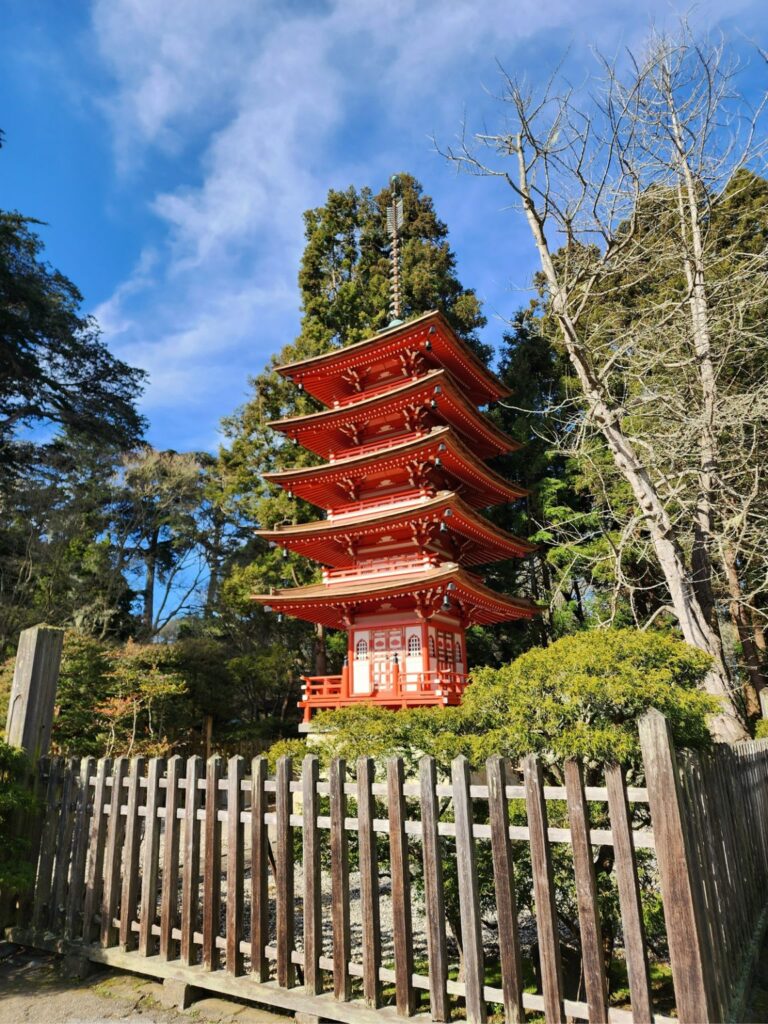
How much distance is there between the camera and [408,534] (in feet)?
44.7

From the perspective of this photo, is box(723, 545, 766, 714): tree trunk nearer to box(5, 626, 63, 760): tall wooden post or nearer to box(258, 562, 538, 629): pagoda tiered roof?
box(258, 562, 538, 629): pagoda tiered roof

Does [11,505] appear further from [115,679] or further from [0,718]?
[0,718]

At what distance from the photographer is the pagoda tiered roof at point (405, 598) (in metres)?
12.0

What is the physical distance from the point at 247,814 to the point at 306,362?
13.5 m

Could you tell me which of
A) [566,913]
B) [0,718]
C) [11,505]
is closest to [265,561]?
[11,505]

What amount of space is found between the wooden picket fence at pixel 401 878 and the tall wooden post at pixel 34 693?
0.30m

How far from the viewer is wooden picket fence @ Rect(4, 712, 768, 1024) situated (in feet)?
8.36

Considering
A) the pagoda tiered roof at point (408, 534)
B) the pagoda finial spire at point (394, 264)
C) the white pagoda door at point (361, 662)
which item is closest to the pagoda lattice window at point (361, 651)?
the white pagoda door at point (361, 662)

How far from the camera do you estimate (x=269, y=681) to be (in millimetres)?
19594

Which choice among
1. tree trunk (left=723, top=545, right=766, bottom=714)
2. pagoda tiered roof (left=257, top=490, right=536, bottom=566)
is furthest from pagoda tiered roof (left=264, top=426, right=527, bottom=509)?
tree trunk (left=723, top=545, right=766, bottom=714)

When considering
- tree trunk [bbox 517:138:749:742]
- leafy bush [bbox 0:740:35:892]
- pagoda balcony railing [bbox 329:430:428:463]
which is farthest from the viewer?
pagoda balcony railing [bbox 329:430:428:463]

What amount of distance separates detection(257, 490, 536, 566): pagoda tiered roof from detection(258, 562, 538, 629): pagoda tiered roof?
853 millimetres

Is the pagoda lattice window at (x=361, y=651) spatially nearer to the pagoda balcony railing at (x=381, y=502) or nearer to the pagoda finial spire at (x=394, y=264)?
the pagoda balcony railing at (x=381, y=502)

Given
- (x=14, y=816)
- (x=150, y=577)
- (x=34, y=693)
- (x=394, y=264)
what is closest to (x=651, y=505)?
(x=34, y=693)
